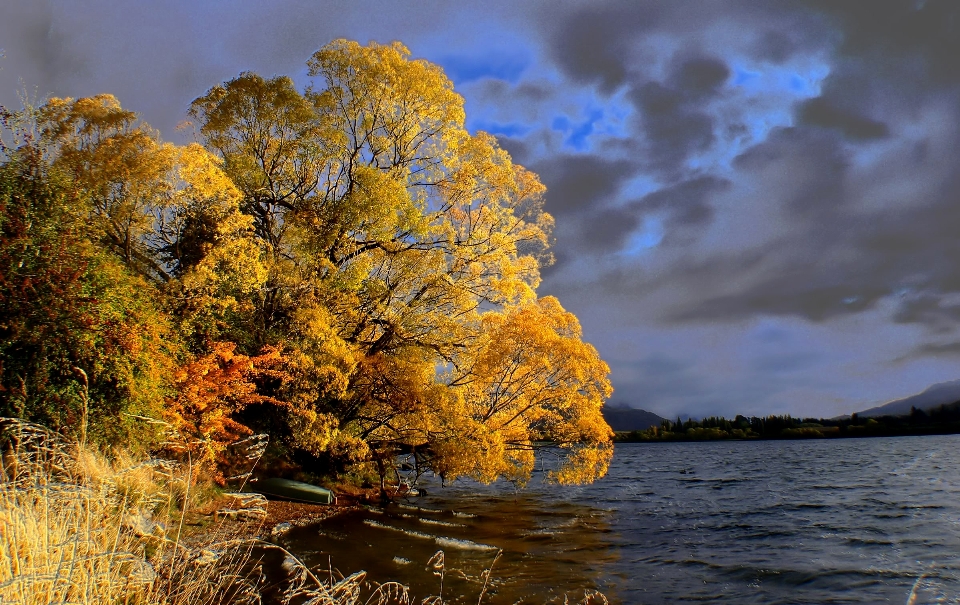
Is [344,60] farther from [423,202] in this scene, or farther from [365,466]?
[365,466]

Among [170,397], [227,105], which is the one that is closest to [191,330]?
[170,397]

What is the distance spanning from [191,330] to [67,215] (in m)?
4.44

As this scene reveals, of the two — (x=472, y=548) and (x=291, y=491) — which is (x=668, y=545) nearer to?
(x=472, y=548)

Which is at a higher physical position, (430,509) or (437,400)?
(437,400)

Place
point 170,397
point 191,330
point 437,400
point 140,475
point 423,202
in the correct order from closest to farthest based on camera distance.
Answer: point 140,475 → point 170,397 → point 191,330 → point 437,400 → point 423,202

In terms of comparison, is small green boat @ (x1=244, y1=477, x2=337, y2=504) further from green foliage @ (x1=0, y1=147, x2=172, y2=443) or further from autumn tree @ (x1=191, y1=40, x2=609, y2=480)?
green foliage @ (x1=0, y1=147, x2=172, y2=443)

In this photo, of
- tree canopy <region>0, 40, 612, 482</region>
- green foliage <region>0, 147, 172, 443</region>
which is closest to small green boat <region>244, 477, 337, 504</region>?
tree canopy <region>0, 40, 612, 482</region>

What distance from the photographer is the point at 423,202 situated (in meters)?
20.4

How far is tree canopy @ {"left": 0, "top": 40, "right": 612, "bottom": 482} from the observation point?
17.0 metres

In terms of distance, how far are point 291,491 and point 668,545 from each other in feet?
39.0

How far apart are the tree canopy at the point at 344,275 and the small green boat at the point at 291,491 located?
55.0 inches

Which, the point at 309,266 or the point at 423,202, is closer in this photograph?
the point at 309,266

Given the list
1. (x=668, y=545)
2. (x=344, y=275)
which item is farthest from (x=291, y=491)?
(x=668, y=545)

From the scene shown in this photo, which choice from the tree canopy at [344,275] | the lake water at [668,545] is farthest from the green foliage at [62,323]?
the lake water at [668,545]
